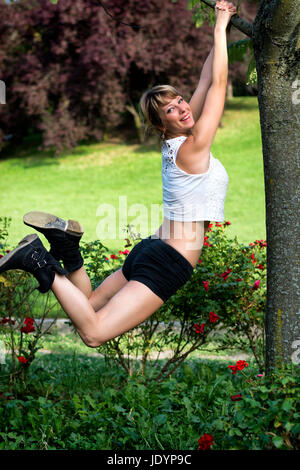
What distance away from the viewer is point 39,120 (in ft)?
79.7

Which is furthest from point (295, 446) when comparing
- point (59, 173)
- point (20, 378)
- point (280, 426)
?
point (59, 173)

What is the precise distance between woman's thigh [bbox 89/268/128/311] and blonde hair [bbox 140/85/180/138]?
966mm

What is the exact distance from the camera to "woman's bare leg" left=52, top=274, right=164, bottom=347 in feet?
10.5

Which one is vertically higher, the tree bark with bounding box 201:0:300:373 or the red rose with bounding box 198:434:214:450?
the tree bark with bounding box 201:0:300:373

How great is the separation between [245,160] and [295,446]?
1784 cm

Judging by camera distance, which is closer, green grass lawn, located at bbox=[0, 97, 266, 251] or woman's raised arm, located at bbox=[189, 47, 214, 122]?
woman's raised arm, located at bbox=[189, 47, 214, 122]

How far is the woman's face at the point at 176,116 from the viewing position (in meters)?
3.38

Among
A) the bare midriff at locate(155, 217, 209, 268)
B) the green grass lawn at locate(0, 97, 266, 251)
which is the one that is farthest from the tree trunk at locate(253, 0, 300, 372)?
the green grass lawn at locate(0, 97, 266, 251)

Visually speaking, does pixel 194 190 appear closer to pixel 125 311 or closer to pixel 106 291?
pixel 125 311

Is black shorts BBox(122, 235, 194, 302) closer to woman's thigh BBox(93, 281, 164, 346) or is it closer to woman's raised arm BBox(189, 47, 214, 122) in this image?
woman's thigh BBox(93, 281, 164, 346)

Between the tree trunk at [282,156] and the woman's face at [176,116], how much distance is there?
51 cm

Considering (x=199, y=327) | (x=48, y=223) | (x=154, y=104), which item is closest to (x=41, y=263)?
(x=48, y=223)

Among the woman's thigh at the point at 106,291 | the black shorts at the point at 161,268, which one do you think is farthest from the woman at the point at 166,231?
the woman's thigh at the point at 106,291

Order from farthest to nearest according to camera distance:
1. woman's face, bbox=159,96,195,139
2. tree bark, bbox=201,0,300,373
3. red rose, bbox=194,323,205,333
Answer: red rose, bbox=194,323,205,333 < woman's face, bbox=159,96,195,139 < tree bark, bbox=201,0,300,373
